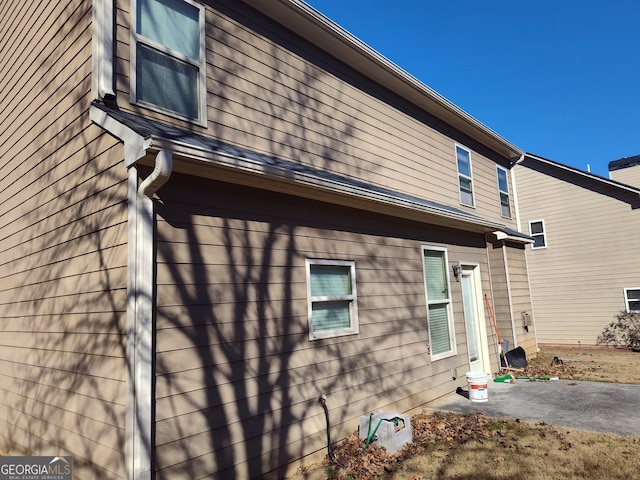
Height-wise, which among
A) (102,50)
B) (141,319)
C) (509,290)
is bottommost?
(141,319)

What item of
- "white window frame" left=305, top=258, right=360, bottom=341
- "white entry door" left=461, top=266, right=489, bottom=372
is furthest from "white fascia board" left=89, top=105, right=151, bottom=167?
"white entry door" left=461, top=266, right=489, bottom=372

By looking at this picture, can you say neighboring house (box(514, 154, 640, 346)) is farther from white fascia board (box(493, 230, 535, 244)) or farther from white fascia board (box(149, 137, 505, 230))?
white fascia board (box(149, 137, 505, 230))

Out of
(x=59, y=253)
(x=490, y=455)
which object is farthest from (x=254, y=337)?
(x=490, y=455)

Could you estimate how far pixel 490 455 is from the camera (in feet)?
16.2

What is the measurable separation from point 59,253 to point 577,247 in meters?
15.8

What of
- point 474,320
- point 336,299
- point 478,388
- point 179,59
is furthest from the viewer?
point 474,320

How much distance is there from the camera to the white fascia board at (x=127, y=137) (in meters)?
3.58

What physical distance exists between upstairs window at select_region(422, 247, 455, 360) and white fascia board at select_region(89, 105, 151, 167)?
5.40 meters

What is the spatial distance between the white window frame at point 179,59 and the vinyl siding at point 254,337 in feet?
3.27

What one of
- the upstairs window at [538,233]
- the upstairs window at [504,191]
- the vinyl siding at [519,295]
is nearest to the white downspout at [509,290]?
the vinyl siding at [519,295]

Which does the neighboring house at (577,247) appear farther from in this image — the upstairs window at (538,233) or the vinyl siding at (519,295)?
the vinyl siding at (519,295)

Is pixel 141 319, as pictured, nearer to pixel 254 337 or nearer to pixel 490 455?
pixel 254 337

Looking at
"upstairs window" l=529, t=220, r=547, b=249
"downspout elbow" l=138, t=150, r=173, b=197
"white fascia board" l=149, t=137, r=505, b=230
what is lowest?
"downspout elbow" l=138, t=150, r=173, b=197

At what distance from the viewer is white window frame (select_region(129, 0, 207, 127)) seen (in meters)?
4.48
